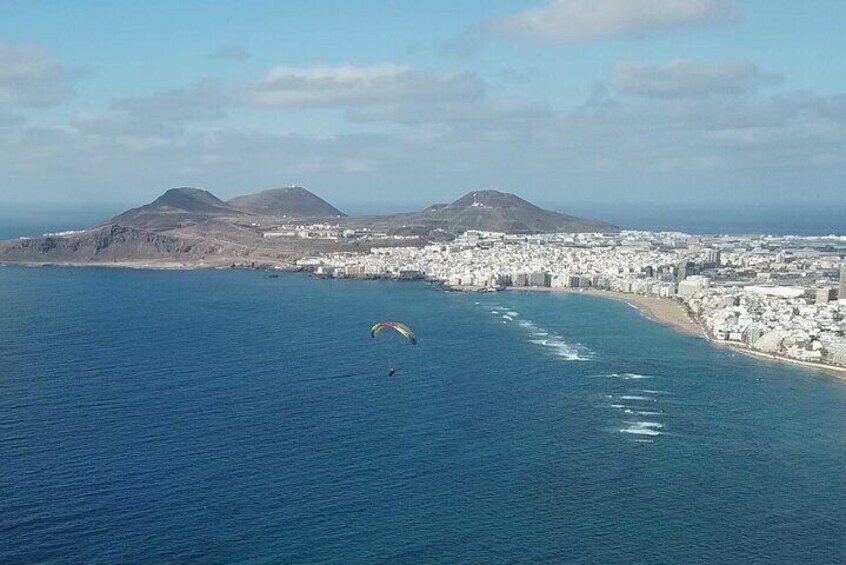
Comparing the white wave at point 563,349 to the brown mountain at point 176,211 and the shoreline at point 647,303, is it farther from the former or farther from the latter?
the brown mountain at point 176,211

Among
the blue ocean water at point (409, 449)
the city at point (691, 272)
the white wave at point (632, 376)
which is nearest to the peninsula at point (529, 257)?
the city at point (691, 272)

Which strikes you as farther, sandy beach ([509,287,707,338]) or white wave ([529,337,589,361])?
sandy beach ([509,287,707,338])

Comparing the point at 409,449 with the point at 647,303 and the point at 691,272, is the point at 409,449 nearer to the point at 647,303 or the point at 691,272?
the point at 647,303

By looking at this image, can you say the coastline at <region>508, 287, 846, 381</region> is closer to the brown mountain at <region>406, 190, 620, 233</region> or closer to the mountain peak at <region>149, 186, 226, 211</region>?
the brown mountain at <region>406, 190, 620, 233</region>

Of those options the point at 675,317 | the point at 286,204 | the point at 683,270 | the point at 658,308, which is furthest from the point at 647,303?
the point at 286,204

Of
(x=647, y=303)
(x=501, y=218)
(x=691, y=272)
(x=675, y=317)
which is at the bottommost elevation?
(x=675, y=317)

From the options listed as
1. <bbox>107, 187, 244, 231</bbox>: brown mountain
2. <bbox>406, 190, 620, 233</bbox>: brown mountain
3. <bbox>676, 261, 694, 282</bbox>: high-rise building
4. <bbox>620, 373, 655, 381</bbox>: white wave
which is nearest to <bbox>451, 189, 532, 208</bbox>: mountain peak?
<bbox>406, 190, 620, 233</bbox>: brown mountain
